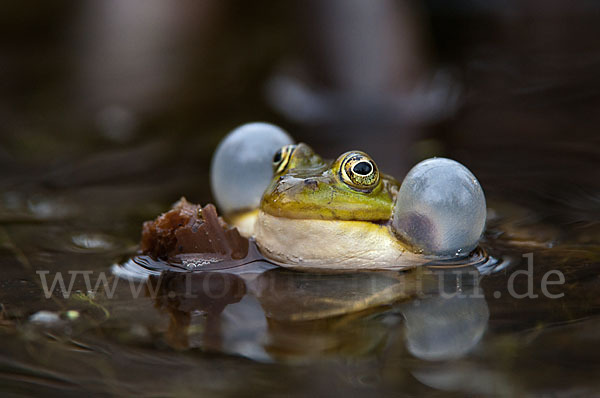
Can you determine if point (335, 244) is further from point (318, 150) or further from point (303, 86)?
point (303, 86)

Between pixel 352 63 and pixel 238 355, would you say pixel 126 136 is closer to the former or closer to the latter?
pixel 352 63

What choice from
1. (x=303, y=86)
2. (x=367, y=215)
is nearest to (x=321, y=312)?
(x=367, y=215)

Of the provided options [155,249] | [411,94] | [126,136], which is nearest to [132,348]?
[155,249]

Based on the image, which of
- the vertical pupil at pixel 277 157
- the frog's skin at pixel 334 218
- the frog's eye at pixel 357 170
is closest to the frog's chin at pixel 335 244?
the frog's skin at pixel 334 218

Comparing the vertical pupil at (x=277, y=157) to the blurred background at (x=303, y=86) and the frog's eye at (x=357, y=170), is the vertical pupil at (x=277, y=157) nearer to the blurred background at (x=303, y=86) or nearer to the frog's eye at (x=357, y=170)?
the frog's eye at (x=357, y=170)

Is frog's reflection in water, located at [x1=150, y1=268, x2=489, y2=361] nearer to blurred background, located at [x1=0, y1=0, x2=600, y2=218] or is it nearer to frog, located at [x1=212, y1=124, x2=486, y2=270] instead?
frog, located at [x1=212, y1=124, x2=486, y2=270]

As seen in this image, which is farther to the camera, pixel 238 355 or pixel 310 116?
pixel 310 116
